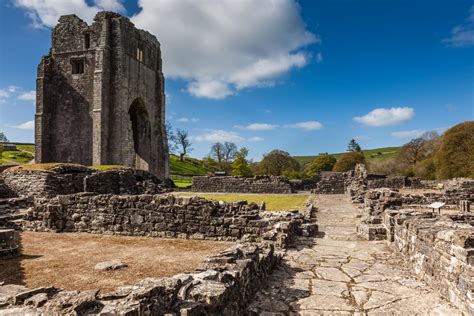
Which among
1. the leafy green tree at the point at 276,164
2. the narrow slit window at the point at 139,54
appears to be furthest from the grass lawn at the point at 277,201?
the leafy green tree at the point at 276,164

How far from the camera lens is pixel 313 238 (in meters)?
9.62

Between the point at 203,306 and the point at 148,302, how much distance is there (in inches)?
24.5

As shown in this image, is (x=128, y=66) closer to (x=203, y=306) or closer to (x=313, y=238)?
(x=313, y=238)

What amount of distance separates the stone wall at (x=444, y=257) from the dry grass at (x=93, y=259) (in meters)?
4.04

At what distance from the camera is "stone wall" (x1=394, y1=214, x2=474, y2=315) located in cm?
427

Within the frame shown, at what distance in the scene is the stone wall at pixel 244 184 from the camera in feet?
107

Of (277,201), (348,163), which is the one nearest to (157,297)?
(277,201)

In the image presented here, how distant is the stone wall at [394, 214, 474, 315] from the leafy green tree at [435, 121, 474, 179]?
36.4 meters

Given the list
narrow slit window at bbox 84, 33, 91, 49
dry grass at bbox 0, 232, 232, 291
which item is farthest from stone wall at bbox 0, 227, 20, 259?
narrow slit window at bbox 84, 33, 91, 49

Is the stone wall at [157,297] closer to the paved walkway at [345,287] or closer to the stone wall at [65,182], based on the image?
the paved walkway at [345,287]

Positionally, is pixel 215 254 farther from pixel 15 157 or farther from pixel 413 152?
pixel 15 157

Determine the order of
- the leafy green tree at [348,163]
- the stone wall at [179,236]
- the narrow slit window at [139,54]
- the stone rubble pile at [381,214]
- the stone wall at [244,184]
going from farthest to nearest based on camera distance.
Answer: the leafy green tree at [348,163]
the narrow slit window at [139,54]
the stone wall at [244,184]
the stone rubble pile at [381,214]
the stone wall at [179,236]

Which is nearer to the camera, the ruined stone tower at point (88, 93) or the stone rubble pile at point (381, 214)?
the stone rubble pile at point (381, 214)

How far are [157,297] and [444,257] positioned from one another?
160 inches
